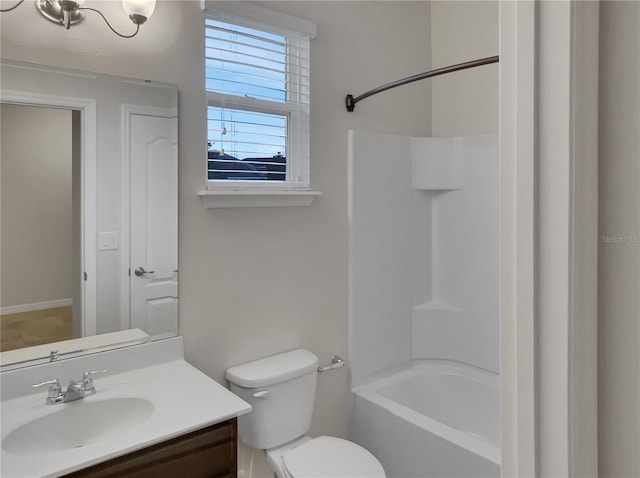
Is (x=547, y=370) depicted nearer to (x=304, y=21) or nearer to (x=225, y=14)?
(x=225, y=14)

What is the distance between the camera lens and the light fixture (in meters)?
1.52

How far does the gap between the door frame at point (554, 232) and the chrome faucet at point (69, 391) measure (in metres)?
1.52

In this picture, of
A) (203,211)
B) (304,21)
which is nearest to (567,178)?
(203,211)

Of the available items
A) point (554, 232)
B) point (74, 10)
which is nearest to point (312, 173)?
point (74, 10)

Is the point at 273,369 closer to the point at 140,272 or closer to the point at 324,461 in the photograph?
the point at 324,461

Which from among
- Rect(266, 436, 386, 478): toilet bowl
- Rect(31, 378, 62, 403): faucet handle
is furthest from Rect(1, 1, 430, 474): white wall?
Rect(31, 378, 62, 403): faucet handle

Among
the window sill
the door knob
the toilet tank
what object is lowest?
the toilet tank

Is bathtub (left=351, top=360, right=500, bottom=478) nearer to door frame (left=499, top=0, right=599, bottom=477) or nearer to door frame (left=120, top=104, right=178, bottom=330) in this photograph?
door frame (left=120, top=104, right=178, bottom=330)

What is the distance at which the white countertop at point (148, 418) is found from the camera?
118 cm

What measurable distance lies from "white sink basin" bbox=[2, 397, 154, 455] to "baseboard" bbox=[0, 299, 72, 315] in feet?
1.11

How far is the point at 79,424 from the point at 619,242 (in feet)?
5.36

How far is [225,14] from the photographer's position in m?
1.94

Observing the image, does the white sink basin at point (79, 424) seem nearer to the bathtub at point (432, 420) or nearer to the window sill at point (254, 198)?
the window sill at point (254, 198)

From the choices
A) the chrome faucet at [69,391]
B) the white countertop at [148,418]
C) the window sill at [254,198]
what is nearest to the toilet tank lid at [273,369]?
the white countertop at [148,418]
